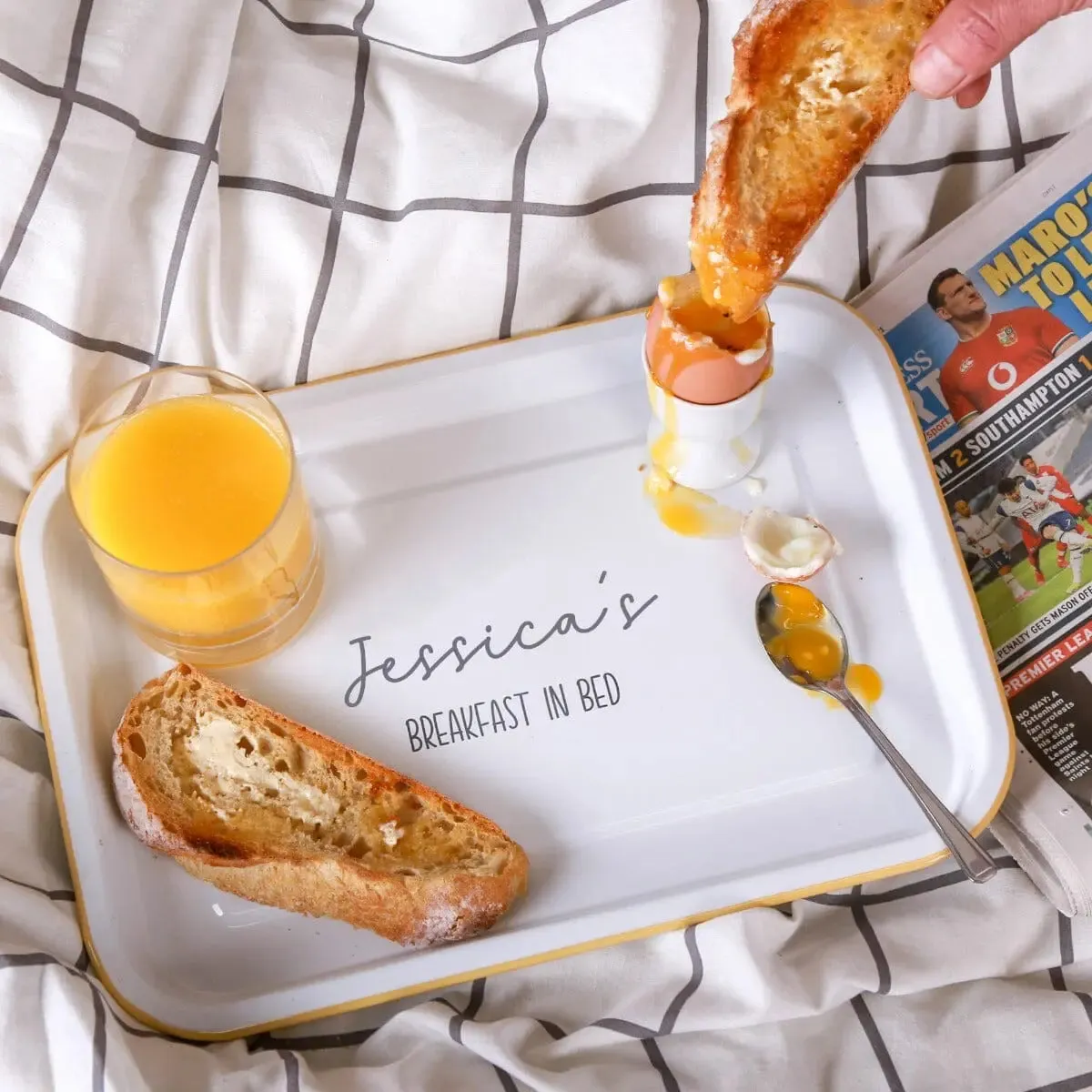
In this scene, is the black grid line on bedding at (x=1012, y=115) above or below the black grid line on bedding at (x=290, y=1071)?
above

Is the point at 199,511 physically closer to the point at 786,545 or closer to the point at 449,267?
the point at 449,267

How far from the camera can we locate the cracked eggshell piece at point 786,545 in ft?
3.57

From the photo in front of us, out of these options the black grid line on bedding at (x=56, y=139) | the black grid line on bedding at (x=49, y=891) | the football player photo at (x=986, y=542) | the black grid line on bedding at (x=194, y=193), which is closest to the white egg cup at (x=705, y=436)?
the football player photo at (x=986, y=542)

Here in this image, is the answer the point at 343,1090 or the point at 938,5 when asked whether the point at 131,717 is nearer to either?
the point at 343,1090

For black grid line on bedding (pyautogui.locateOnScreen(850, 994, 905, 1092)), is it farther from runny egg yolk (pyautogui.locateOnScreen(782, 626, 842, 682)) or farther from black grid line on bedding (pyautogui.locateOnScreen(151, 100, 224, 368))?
black grid line on bedding (pyautogui.locateOnScreen(151, 100, 224, 368))

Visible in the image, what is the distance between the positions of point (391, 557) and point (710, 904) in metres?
0.46

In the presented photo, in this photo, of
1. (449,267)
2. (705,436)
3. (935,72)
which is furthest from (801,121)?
(449,267)

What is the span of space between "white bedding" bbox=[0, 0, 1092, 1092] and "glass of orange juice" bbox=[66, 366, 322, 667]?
104 mm

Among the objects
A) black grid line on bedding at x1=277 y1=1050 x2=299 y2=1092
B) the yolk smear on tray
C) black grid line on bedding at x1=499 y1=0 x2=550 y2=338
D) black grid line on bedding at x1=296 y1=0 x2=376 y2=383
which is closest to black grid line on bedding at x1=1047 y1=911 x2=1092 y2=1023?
the yolk smear on tray

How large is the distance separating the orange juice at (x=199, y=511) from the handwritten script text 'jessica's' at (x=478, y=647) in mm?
103

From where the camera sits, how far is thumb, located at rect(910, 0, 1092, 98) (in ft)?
2.61

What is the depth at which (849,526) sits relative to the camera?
1162 millimetres

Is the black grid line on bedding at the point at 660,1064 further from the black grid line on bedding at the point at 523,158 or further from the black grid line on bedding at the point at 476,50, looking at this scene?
the black grid line on bedding at the point at 476,50

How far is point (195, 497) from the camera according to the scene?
1.01m
